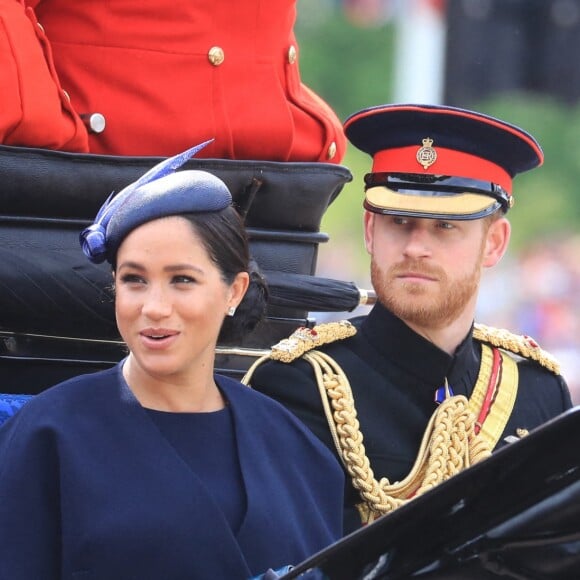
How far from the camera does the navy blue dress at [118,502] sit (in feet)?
8.04

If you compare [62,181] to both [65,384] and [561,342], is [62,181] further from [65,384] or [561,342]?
[561,342]

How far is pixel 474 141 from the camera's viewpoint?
3572 millimetres

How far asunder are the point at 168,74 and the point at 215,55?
0.12 metres

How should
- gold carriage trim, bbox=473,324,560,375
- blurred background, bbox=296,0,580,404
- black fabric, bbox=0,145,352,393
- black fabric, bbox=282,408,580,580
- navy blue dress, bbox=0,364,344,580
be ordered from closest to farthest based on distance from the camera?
1. black fabric, bbox=282,408,580,580
2. navy blue dress, bbox=0,364,344,580
3. black fabric, bbox=0,145,352,393
4. gold carriage trim, bbox=473,324,560,375
5. blurred background, bbox=296,0,580,404

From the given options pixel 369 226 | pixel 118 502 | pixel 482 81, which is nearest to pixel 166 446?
pixel 118 502

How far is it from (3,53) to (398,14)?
1384cm

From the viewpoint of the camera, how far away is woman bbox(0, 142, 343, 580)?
246 cm

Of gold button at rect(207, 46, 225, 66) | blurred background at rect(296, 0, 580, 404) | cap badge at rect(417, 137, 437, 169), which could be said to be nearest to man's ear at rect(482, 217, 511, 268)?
cap badge at rect(417, 137, 437, 169)

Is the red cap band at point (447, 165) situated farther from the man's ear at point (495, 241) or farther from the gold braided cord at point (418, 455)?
the gold braided cord at point (418, 455)

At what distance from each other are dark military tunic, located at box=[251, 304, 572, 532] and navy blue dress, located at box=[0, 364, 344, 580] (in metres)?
0.70

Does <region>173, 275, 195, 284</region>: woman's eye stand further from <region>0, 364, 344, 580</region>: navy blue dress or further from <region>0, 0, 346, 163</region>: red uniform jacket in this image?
<region>0, 0, 346, 163</region>: red uniform jacket

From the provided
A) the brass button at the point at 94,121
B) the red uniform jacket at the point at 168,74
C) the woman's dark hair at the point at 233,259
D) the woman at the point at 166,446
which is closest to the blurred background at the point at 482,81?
the red uniform jacket at the point at 168,74

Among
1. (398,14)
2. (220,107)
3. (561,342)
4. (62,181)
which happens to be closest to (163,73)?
(220,107)

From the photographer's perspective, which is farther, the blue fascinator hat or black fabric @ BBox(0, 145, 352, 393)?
black fabric @ BBox(0, 145, 352, 393)
